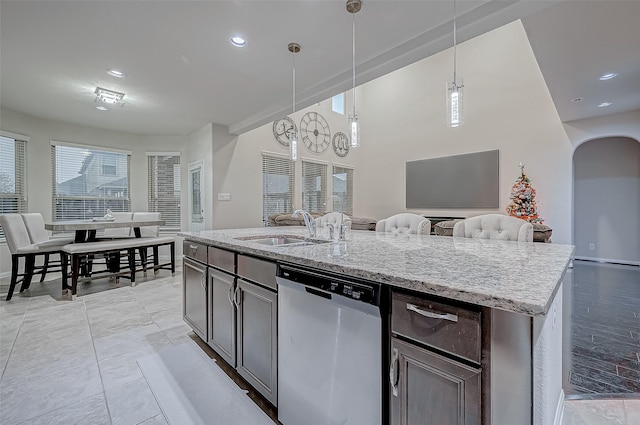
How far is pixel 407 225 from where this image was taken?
2.48 m

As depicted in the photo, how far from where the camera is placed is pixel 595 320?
2770 mm

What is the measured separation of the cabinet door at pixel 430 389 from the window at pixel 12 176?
6077 millimetres

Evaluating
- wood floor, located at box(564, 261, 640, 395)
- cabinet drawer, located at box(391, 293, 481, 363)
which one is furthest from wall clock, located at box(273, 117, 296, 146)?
cabinet drawer, located at box(391, 293, 481, 363)

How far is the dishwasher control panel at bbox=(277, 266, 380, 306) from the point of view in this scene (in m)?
1.01

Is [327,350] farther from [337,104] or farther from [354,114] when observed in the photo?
[337,104]

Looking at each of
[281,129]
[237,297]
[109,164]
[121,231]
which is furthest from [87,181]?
[237,297]

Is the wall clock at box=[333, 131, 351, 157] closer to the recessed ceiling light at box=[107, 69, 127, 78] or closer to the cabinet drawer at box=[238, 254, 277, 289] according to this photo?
the recessed ceiling light at box=[107, 69, 127, 78]

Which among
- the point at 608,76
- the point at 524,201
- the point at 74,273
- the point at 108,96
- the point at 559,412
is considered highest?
the point at 608,76

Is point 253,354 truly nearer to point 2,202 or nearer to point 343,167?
point 2,202

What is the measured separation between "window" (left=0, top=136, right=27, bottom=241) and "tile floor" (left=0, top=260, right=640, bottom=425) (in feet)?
4.58

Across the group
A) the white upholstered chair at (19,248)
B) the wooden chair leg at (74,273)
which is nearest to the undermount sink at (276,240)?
the wooden chair leg at (74,273)

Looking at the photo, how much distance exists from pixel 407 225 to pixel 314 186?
4.63m

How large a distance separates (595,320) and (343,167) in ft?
19.9

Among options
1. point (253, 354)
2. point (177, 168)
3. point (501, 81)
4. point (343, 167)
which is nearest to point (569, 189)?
point (501, 81)
